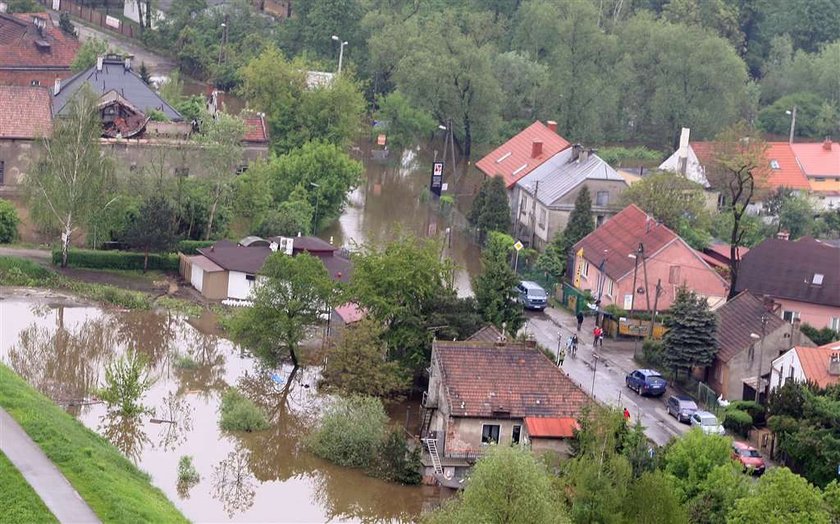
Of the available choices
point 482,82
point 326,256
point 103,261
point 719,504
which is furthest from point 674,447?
point 482,82

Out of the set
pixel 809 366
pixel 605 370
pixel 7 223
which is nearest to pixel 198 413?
pixel 605 370

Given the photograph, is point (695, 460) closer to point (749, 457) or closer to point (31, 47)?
point (749, 457)

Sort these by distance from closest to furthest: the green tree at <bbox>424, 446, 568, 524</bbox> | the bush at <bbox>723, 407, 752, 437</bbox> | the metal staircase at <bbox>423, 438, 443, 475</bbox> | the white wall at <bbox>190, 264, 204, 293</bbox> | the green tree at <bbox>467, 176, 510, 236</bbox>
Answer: the green tree at <bbox>424, 446, 568, 524</bbox>
the metal staircase at <bbox>423, 438, 443, 475</bbox>
the bush at <bbox>723, 407, 752, 437</bbox>
the white wall at <bbox>190, 264, 204, 293</bbox>
the green tree at <bbox>467, 176, 510, 236</bbox>

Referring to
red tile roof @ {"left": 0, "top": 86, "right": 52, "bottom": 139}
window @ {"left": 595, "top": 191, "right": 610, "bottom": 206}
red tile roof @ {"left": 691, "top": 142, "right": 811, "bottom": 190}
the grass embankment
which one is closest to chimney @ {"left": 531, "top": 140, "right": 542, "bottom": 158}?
window @ {"left": 595, "top": 191, "right": 610, "bottom": 206}

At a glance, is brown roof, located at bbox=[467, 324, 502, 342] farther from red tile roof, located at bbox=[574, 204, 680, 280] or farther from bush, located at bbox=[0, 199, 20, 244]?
bush, located at bbox=[0, 199, 20, 244]

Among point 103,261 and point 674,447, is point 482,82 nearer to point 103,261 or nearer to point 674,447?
point 103,261
